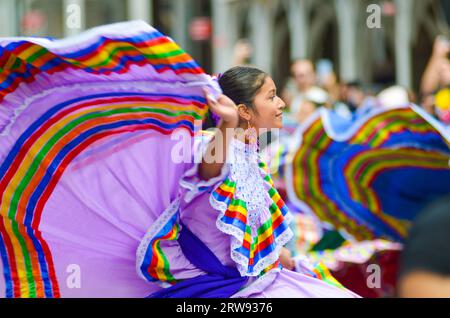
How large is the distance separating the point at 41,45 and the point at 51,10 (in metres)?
22.5

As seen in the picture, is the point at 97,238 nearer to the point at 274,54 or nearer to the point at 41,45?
the point at 41,45

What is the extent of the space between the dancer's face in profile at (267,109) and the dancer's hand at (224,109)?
36cm

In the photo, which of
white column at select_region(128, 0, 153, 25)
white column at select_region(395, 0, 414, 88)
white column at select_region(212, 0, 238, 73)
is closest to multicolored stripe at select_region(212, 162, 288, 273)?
white column at select_region(395, 0, 414, 88)

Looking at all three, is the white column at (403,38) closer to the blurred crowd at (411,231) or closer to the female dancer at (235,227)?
the blurred crowd at (411,231)

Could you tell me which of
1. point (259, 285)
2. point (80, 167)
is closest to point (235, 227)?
point (259, 285)

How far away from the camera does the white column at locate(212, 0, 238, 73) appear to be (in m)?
21.2

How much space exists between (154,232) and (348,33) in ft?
47.3

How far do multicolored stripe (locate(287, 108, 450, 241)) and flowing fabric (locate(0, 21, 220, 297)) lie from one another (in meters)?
2.09

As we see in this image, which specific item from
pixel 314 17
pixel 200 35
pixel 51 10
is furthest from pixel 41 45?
pixel 51 10

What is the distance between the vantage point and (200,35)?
21578 millimetres

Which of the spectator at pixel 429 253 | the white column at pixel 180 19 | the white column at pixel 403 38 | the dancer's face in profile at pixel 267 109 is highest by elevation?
the white column at pixel 180 19

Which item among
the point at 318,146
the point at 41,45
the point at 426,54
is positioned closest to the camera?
the point at 41,45

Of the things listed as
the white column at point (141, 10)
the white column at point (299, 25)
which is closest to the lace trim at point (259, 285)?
the white column at point (299, 25)

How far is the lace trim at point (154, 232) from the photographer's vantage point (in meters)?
3.42
